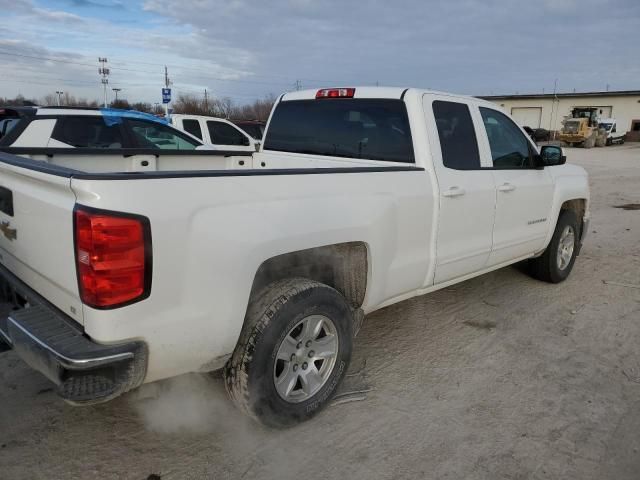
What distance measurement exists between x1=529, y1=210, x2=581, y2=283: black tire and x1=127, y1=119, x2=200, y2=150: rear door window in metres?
5.31

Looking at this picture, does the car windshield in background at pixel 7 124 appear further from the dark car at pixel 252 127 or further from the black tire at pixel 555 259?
the dark car at pixel 252 127

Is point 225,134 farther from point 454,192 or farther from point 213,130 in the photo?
point 454,192

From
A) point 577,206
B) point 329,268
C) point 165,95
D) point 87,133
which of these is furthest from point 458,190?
point 165,95

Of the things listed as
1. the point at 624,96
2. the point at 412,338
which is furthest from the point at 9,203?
the point at 624,96

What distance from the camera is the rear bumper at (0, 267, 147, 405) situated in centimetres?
211

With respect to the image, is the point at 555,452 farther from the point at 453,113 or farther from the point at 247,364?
the point at 453,113

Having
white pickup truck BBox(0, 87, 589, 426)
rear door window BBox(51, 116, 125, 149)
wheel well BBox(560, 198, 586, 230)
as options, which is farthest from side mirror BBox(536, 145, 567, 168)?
rear door window BBox(51, 116, 125, 149)

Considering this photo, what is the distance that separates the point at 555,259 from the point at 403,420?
10.8 feet

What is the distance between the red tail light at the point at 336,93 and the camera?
13.5 ft

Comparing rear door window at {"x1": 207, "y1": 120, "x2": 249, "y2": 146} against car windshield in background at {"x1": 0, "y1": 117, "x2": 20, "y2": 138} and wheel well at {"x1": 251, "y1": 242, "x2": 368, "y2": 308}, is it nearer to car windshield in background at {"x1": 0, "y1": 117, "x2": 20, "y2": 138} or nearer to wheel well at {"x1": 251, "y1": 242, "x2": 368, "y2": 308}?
car windshield in background at {"x1": 0, "y1": 117, "x2": 20, "y2": 138}

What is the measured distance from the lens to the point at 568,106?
52812 mm

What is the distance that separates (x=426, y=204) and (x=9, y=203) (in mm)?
2517

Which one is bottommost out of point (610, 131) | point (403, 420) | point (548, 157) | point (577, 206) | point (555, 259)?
point (403, 420)

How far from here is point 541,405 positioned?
10.6 feet
